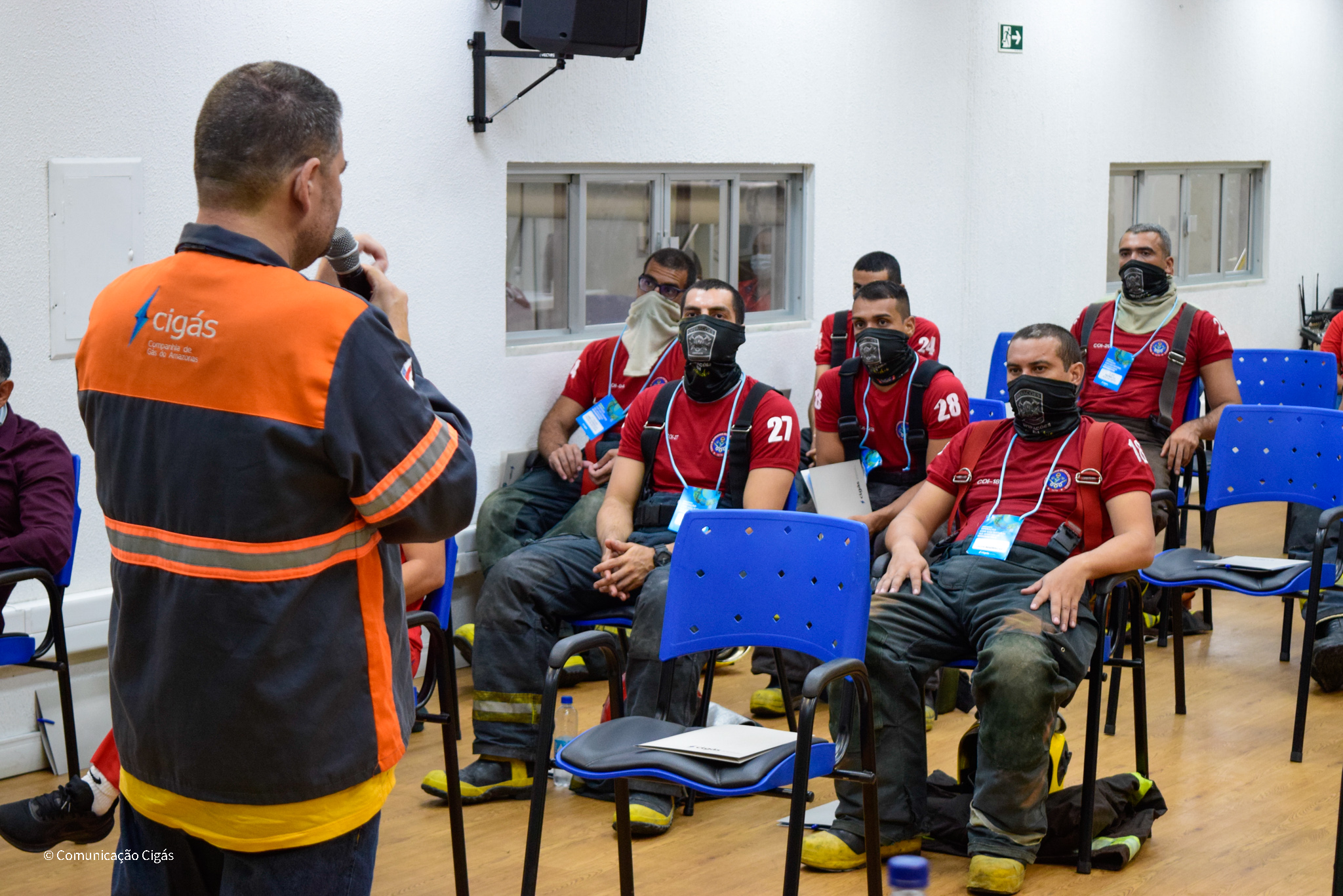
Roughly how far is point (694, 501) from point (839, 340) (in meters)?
1.91

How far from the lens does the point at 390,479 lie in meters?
1.67

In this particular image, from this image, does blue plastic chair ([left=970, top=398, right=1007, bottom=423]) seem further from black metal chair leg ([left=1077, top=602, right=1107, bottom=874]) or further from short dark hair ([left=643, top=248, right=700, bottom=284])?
black metal chair leg ([left=1077, top=602, right=1107, bottom=874])

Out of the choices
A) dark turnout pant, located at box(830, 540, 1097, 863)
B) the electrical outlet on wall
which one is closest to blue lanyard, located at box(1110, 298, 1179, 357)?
dark turnout pant, located at box(830, 540, 1097, 863)

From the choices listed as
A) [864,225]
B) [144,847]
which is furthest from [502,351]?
[144,847]

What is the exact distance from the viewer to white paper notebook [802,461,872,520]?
458cm

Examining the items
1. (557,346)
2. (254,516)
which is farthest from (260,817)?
(557,346)

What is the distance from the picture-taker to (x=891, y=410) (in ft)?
15.4

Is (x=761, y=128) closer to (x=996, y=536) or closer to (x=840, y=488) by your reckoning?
(x=840, y=488)

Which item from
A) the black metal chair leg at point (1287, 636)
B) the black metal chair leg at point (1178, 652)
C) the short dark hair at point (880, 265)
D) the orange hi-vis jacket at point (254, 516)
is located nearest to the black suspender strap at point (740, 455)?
the black metal chair leg at point (1178, 652)

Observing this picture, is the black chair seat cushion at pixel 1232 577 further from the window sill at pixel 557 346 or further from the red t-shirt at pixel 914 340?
the window sill at pixel 557 346

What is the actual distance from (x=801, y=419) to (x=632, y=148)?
5.25 ft

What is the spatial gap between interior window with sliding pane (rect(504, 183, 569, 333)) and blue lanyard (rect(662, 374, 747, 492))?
52.4 inches

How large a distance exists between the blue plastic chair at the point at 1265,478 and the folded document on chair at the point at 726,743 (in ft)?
6.36

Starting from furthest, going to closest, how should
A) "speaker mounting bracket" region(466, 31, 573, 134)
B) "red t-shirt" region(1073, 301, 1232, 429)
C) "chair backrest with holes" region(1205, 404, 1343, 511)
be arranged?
"red t-shirt" region(1073, 301, 1232, 429) → "speaker mounting bracket" region(466, 31, 573, 134) → "chair backrest with holes" region(1205, 404, 1343, 511)
